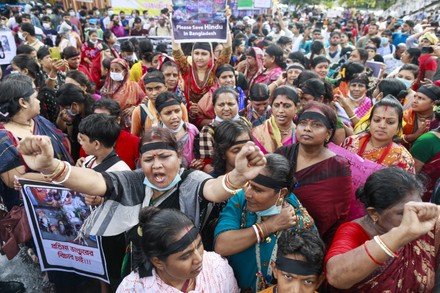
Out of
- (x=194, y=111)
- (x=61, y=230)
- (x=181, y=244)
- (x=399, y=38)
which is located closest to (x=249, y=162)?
(x=181, y=244)

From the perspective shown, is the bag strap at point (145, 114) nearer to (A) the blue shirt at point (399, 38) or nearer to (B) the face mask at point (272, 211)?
(B) the face mask at point (272, 211)

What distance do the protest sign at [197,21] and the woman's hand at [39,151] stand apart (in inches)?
125

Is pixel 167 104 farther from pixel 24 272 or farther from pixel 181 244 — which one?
pixel 24 272

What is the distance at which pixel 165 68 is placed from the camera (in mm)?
4336

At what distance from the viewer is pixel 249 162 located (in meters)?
1.72

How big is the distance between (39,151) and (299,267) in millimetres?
1297

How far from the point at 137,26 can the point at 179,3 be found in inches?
303

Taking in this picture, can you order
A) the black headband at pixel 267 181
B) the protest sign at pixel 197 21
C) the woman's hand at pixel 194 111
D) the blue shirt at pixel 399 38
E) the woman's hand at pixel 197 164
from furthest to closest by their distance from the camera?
the blue shirt at pixel 399 38, the protest sign at pixel 197 21, the woman's hand at pixel 194 111, the woman's hand at pixel 197 164, the black headband at pixel 267 181

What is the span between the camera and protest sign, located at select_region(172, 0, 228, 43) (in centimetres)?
443

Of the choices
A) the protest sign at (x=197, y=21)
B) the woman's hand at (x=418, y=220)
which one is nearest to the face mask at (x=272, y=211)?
the woman's hand at (x=418, y=220)

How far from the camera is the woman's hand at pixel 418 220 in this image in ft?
4.41

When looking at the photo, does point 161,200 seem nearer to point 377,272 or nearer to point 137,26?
point 377,272

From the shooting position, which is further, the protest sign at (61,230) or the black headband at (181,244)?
the protest sign at (61,230)

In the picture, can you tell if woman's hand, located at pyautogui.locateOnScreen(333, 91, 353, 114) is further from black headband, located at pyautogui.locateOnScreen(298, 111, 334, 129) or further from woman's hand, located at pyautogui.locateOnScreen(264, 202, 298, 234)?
woman's hand, located at pyautogui.locateOnScreen(264, 202, 298, 234)
